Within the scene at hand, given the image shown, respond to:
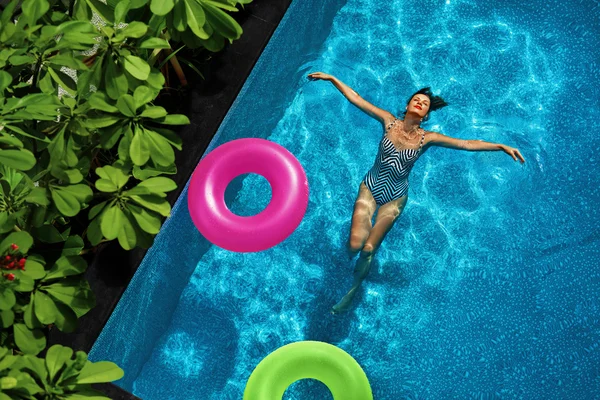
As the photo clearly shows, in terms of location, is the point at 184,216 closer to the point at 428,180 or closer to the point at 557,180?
the point at 428,180

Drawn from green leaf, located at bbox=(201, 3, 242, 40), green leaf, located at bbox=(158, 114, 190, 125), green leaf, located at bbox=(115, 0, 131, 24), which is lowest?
green leaf, located at bbox=(158, 114, 190, 125)

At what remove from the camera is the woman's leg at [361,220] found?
4.52m

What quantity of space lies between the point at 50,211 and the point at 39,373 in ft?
2.83

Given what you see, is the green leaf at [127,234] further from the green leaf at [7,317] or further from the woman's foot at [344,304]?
the woman's foot at [344,304]

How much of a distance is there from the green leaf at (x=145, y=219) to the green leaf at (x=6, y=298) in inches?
26.1

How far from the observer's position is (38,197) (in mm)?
3088

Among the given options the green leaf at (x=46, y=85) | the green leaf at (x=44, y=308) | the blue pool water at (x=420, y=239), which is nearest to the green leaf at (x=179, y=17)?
the green leaf at (x=46, y=85)

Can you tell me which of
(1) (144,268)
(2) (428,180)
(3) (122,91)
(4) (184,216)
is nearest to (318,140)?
(2) (428,180)

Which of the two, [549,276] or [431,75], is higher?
[431,75]

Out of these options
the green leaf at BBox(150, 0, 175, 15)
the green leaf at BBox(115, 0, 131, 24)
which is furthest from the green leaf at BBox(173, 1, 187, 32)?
the green leaf at BBox(115, 0, 131, 24)

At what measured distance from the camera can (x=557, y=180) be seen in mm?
5125

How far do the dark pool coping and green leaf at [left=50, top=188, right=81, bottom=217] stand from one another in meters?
0.90

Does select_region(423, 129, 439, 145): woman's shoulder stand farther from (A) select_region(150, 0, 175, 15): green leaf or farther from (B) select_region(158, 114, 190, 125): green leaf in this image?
(A) select_region(150, 0, 175, 15): green leaf

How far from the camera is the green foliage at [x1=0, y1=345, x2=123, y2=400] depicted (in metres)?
2.70
